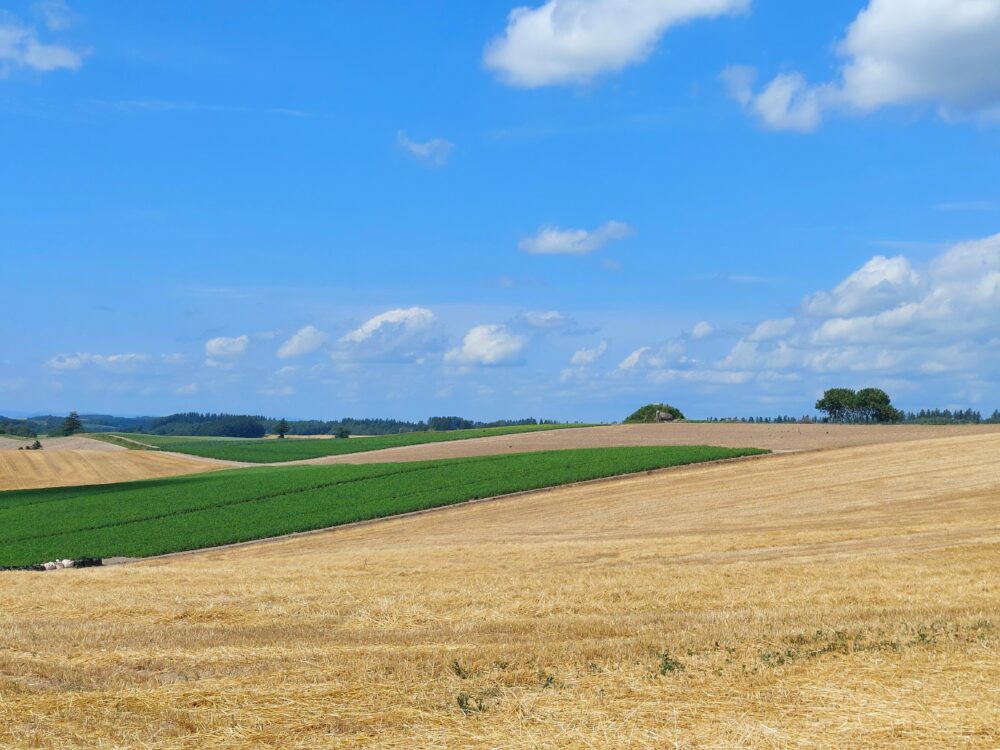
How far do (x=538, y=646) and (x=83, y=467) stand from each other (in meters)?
88.2

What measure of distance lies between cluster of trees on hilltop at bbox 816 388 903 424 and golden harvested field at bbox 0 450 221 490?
78.6m

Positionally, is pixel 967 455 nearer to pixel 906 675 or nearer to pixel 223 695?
pixel 906 675

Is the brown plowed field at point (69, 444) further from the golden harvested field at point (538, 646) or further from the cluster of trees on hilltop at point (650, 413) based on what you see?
the golden harvested field at point (538, 646)

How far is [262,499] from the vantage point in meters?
53.5

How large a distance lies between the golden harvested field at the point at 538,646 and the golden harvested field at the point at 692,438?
35272 mm

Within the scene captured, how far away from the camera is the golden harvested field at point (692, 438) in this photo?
64.2 m

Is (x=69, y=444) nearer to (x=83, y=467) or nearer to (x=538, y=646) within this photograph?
(x=83, y=467)

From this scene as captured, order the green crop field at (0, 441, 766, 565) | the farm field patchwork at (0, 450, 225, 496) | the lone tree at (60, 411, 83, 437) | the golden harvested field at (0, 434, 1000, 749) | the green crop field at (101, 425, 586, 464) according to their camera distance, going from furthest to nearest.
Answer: the lone tree at (60, 411, 83, 437) < the green crop field at (101, 425, 586, 464) < the farm field patchwork at (0, 450, 225, 496) < the green crop field at (0, 441, 766, 565) < the golden harvested field at (0, 434, 1000, 749)

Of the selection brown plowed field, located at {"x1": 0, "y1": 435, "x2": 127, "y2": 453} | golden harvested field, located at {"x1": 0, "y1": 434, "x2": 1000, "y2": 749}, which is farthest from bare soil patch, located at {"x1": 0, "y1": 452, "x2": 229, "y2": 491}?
golden harvested field, located at {"x1": 0, "y1": 434, "x2": 1000, "y2": 749}

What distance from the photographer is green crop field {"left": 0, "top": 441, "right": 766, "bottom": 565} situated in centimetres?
4259

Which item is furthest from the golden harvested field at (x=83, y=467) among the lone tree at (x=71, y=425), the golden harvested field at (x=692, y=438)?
the lone tree at (x=71, y=425)

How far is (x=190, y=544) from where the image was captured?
40.6 m

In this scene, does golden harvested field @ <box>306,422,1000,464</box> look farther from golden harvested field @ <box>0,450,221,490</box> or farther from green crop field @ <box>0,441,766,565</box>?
golden harvested field @ <box>0,450,221,490</box>

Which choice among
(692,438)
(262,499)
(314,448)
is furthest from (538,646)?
(314,448)
